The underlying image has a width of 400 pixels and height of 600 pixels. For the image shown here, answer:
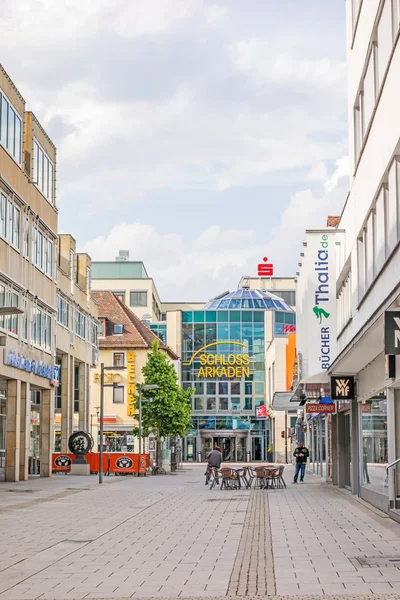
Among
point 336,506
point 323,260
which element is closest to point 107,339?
point 323,260

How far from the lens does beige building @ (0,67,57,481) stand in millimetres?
36250

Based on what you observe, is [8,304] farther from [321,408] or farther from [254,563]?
[254,563]

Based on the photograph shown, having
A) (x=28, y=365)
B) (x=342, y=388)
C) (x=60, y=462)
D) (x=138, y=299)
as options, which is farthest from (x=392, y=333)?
(x=138, y=299)

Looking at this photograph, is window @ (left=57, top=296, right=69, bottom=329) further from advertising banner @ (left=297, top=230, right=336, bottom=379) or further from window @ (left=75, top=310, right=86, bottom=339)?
advertising banner @ (left=297, top=230, right=336, bottom=379)

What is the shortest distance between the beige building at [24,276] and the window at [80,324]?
12.5 m

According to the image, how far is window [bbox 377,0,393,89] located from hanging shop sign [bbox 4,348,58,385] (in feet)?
67.1

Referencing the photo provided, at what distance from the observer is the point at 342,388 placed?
92.2 feet

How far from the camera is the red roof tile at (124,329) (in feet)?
262

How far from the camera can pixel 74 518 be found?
71.0 feet

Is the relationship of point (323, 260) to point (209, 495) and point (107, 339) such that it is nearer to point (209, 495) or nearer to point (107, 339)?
point (209, 495)

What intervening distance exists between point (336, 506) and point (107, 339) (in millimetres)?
56323

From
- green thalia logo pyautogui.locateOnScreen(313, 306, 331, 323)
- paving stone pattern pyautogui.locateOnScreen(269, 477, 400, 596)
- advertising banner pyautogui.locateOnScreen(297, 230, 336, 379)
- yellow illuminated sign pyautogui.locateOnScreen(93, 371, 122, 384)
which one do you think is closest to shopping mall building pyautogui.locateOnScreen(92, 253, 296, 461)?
yellow illuminated sign pyautogui.locateOnScreen(93, 371, 122, 384)

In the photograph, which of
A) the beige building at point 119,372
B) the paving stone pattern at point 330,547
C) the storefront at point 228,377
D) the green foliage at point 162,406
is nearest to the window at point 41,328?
the green foliage at point 162,406

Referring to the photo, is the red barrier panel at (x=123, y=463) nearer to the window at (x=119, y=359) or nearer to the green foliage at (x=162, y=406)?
the green foliage at (x=162, y=406)
